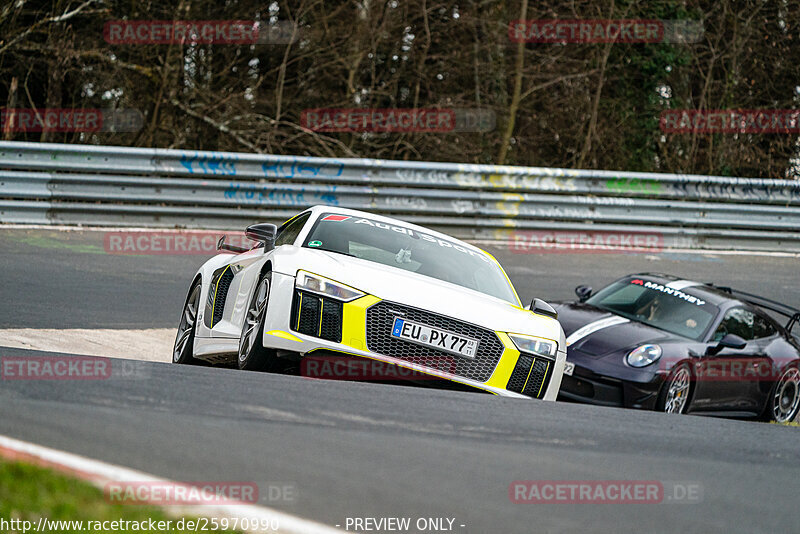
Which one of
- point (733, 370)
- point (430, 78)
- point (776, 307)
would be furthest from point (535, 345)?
point (430, 78)

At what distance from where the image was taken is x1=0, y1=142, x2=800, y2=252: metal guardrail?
14.2m

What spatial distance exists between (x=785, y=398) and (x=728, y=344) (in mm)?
1393

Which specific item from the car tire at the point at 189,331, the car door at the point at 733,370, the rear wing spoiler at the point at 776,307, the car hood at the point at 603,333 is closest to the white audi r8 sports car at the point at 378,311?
the car tire at the point at 189,331

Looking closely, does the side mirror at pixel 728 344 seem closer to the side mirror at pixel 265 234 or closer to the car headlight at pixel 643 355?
the car headlight at pixel 643 355

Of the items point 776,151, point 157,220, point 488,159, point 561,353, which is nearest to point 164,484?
point 561,353

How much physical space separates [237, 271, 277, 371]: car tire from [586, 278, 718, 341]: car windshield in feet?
15.7

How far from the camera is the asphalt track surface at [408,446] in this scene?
3.66m

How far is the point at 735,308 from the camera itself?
10469 millimetres

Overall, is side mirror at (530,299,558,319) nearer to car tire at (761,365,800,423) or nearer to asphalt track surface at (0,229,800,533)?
asphalt track surface at (0,229,800,533)

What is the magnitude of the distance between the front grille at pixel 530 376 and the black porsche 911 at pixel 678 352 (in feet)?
7.79

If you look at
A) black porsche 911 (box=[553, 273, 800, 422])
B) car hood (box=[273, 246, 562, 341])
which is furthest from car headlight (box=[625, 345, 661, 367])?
car hood (box=[273, 246, 562, 341])

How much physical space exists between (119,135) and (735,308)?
44.2 ft

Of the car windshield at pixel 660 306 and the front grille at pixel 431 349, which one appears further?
the car windshield at pixel 660 306

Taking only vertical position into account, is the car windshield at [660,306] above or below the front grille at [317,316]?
below
